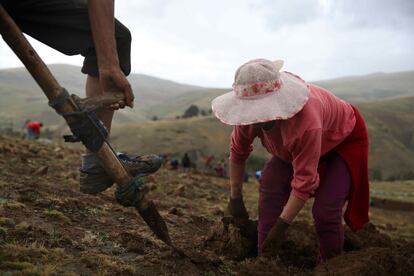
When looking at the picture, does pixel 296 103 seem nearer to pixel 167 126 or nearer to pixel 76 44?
pixel 76 44

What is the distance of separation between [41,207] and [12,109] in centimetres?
10241

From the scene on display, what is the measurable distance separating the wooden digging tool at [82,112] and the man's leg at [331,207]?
123 centimetres

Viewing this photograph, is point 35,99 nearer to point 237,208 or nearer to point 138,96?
point 138,96

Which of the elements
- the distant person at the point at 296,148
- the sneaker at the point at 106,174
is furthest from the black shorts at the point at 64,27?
the distant person at the point at 296,148

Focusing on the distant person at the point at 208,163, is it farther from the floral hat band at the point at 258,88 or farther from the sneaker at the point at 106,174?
the sneaker at the point at 106,174

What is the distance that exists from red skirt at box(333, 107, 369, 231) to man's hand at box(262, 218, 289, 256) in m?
0.70

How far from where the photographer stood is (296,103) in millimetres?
2742

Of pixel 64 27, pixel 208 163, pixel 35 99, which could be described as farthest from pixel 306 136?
pixel 35 99

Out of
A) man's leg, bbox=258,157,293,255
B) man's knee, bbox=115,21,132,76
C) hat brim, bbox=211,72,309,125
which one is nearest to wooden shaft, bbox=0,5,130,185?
man's knee, bbox=115,21,132,76

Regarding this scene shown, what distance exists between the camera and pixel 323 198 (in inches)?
126

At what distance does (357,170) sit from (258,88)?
3.47 ft

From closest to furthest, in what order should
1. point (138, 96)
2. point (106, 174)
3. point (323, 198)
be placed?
point (106, 174) → point (323, 198) → point (138, 96)

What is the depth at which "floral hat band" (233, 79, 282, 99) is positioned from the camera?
280 cm

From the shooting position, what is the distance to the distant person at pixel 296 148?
9.20ft
